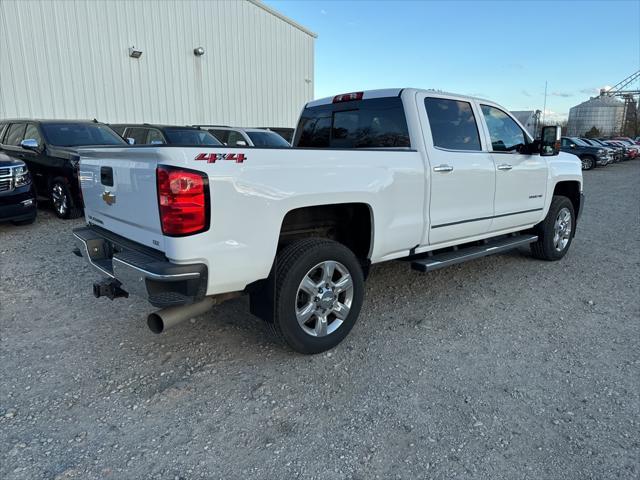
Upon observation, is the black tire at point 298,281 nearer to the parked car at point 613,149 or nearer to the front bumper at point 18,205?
the front bumper at point 18,205

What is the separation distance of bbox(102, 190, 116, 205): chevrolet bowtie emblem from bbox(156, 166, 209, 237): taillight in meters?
0.79

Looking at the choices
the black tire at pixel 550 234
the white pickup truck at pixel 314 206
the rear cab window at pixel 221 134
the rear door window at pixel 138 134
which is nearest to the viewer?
the white pickup truck at pixel 314 206

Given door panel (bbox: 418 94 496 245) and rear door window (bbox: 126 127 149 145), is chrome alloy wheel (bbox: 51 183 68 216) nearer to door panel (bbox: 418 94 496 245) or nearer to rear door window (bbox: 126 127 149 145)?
rear door window (bbox: 126 127 149 145)

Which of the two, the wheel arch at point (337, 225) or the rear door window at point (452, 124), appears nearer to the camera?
the wheel arch at point (337, 225)

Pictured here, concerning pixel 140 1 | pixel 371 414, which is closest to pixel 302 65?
pixel 140 1

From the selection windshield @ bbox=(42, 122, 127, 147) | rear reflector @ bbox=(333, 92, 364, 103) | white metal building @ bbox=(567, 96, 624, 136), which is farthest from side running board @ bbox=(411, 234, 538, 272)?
white metal building @ bbox=(567, 96, 624, 136)

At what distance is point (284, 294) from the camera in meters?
3.21

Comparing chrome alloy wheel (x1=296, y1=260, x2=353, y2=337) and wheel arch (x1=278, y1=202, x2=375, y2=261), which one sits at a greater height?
wheel arch (x1=278, y1=202, x2=375, y2=261)

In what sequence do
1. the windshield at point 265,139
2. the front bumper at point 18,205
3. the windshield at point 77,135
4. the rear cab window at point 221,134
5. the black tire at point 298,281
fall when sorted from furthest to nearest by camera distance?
the rear cab window at point 221,134, the windshield at point 265,139, the windshield at point 77,135, the front bumper at point 18,205, the black tire at point 298,281

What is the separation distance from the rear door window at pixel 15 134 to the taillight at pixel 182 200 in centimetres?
821

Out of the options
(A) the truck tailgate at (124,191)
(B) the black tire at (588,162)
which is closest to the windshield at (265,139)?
(A) the truck tailgate at (124,191)

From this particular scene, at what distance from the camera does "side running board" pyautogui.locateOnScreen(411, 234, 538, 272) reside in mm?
4191

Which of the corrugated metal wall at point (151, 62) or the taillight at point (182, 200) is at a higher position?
the corrugated metal wall at point (151, 62)

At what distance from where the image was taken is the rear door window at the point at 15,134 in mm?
9170
